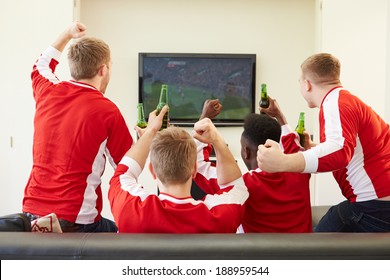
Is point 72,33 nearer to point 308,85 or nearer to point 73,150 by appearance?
point 73,150

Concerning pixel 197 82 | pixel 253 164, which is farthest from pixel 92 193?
pixel 197 82

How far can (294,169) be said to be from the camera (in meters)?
1.67

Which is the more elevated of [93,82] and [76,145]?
[93,82]

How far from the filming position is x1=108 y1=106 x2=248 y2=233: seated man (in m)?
1.55

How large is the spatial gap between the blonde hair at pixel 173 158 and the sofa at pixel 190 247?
0.77ft

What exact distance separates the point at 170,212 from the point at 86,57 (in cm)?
88

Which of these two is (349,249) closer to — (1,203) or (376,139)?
(376,139)

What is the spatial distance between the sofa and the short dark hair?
26.5 inches

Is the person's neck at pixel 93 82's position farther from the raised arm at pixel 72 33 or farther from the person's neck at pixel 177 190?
the person's neck at pixel 177 190

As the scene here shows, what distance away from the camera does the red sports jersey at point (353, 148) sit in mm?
1699

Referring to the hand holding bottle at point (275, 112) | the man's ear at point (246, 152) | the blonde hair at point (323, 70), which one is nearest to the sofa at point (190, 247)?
the man's ear at point (246, 152)

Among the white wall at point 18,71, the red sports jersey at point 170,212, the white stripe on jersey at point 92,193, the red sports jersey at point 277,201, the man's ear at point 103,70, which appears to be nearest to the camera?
→ the red sports jersey at point 170,212

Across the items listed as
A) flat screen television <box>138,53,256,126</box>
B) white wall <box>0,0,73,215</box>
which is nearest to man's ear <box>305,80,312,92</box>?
white wall <box>0,0,73,215</box>

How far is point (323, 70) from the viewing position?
2035mm
